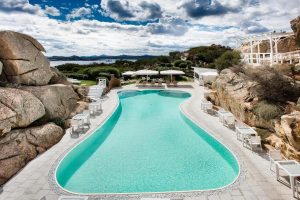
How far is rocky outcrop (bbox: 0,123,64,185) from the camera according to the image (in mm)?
9047

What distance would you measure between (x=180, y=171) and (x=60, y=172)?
411cm

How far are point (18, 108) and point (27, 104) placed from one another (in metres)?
0.65

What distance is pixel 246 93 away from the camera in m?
14.2

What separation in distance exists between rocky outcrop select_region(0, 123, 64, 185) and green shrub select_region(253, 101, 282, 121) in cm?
903

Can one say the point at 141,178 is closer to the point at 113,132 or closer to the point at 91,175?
the point at 91,175

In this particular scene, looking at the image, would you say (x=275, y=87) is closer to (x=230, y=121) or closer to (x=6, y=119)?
(x=230, y=121)

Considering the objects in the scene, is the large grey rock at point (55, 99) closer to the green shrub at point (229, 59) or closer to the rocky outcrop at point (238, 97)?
the rocky outcrop at point (238, 97)

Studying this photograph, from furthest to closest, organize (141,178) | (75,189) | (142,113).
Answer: (142,113), (141,178), (75,189)

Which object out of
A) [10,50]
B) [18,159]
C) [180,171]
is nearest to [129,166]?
[180,171]

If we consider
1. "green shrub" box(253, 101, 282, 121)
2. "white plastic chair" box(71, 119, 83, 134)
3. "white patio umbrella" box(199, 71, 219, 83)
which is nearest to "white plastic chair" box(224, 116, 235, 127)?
"green shrub" box(253, 101, 282, 121)

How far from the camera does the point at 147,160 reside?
407 inches

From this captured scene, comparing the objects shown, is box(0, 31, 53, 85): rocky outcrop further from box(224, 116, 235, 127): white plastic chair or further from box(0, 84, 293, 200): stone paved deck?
box(224, 116, 235, 127): white plastic chair

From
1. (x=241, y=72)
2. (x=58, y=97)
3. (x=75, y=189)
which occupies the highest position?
(x=241, y=72)

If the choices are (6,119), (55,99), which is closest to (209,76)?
(55,99)
